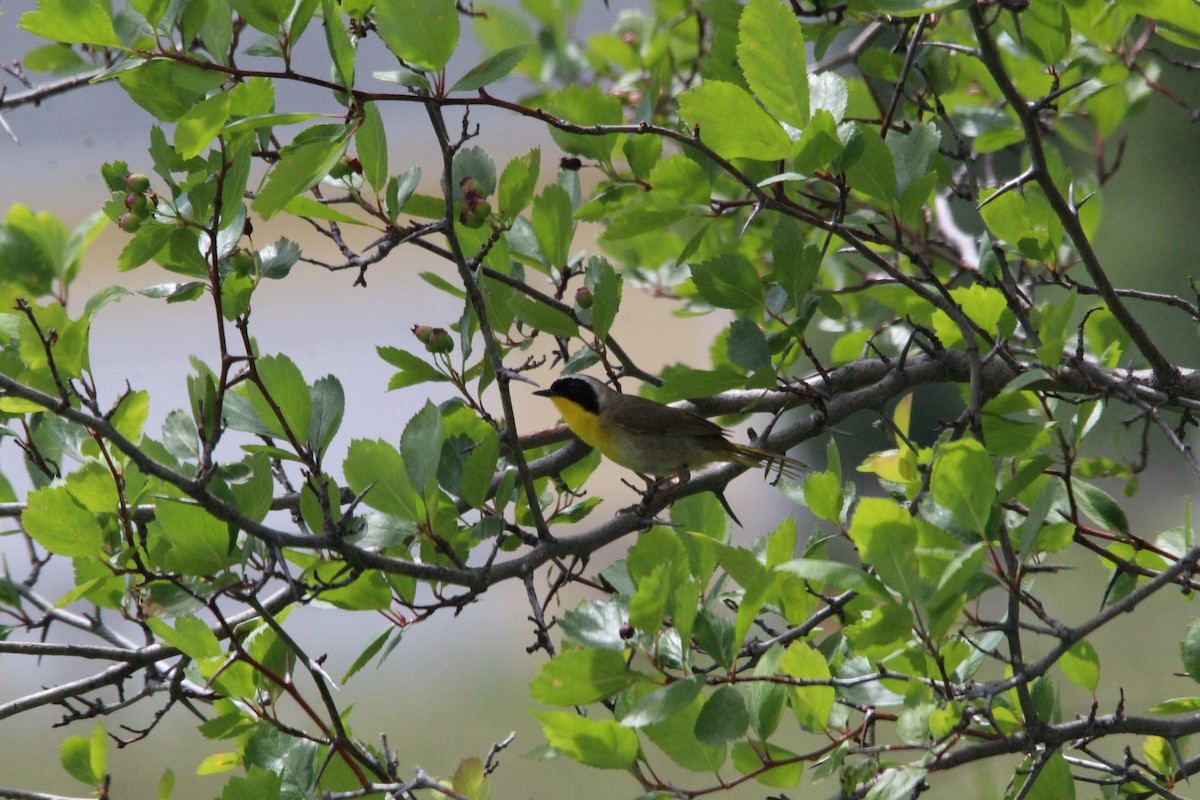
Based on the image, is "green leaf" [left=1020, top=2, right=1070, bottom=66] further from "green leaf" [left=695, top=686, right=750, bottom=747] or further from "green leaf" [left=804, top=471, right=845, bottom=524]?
"green leaf" [left=695, top=686, right=750, bottom=747]

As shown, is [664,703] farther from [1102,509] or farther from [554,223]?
[554,223]

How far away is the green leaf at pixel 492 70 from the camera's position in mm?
1363

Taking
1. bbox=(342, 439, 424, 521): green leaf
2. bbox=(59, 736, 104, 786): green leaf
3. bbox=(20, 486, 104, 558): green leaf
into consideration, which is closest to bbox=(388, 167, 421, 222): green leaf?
bbox=(342, 439, 424, 521): green leaf

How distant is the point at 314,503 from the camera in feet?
4.97

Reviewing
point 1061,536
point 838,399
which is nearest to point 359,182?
point 838,399

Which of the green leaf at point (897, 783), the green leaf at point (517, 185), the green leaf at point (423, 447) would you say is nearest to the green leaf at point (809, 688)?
the green leaf at point (897, 783)

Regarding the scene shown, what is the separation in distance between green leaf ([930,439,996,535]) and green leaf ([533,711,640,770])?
45cm

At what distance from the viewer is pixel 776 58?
4.71 ft

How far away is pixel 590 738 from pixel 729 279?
0.81 meters

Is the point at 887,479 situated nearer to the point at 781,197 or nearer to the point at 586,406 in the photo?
the point at 781,197

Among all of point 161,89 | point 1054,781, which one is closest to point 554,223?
point 161,89

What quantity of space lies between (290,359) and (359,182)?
388 mm

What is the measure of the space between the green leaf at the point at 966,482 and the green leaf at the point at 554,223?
0.88m

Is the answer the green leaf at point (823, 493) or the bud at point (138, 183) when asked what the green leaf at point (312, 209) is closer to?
the bud at point (138, 183)
